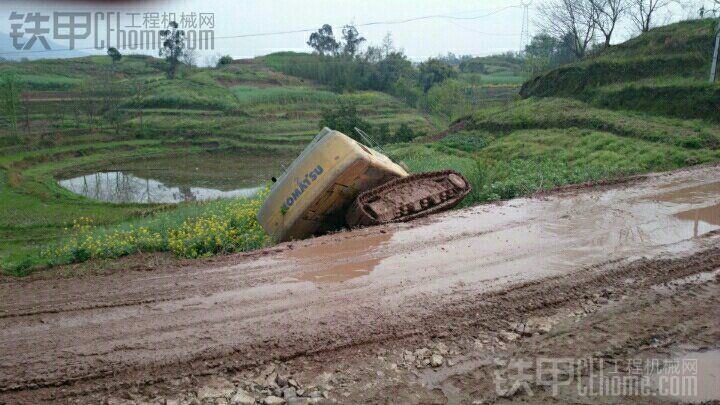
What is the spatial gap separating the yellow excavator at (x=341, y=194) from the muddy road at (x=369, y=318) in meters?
1.28

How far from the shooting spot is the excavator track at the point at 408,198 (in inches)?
345

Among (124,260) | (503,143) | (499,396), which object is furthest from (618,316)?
(503,143)

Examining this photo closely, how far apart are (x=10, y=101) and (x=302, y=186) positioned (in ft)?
136

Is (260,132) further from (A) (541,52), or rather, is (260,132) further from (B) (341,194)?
(B) (341,194)

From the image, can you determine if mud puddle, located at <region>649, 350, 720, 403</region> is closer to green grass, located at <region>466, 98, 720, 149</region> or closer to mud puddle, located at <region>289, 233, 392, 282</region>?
mud puddle, located at <region>289, 233, 392, 282</region>

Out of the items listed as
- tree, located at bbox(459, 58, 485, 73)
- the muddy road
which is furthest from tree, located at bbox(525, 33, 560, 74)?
the muddy road

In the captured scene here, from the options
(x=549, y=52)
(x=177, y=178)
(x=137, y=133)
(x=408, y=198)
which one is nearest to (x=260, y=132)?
(x=137, y=133)

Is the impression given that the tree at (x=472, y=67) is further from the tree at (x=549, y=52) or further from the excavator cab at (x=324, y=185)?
the excavator cab at (x=324, y=185)

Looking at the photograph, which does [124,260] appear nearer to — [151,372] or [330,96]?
[151,372]

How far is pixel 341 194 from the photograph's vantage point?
30.0ft

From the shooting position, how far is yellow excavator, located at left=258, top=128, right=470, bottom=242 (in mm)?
8883

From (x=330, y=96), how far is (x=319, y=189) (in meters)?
53.8

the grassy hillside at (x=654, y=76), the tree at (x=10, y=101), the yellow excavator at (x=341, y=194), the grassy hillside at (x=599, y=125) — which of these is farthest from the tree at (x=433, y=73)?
the yellow excavator at (x=341, y=194)

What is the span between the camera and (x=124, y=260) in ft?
27.6
